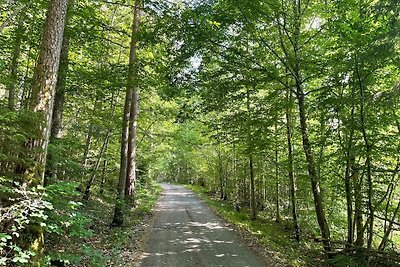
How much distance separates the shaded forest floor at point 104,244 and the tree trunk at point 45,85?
2.85 ft

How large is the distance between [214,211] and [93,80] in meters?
10.8

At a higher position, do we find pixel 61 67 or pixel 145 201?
pixel 61 67

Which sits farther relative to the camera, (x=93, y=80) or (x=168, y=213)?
(x=168, y=213)

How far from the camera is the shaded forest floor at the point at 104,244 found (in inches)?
217

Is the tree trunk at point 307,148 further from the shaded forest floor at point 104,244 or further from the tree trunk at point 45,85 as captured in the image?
the tree trunk at point 45,85

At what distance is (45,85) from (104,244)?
18.0 feet

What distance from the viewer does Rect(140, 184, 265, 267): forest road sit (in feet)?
25.9

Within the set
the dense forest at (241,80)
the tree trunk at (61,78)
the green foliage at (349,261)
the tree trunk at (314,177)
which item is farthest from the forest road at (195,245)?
the tree trunk at (61,78)

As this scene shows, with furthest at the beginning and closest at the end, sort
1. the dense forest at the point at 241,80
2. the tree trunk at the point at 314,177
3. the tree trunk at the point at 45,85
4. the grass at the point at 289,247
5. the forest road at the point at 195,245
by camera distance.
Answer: the tree trunk at the point at 314,177, the grass at the point at 289,247, the forest road at the point at 195,245, the dense forest at the point at 241,80, the tree trunk at the point at 45,85

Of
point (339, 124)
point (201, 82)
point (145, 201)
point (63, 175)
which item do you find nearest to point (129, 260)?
point (63, 175)

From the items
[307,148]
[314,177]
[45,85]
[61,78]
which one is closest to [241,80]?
[307,148]

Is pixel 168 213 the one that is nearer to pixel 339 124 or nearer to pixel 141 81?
pixel 141 81

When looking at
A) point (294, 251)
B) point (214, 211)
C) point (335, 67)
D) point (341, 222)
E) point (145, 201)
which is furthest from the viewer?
point (145, 201)

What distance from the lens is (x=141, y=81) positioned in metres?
9.04
